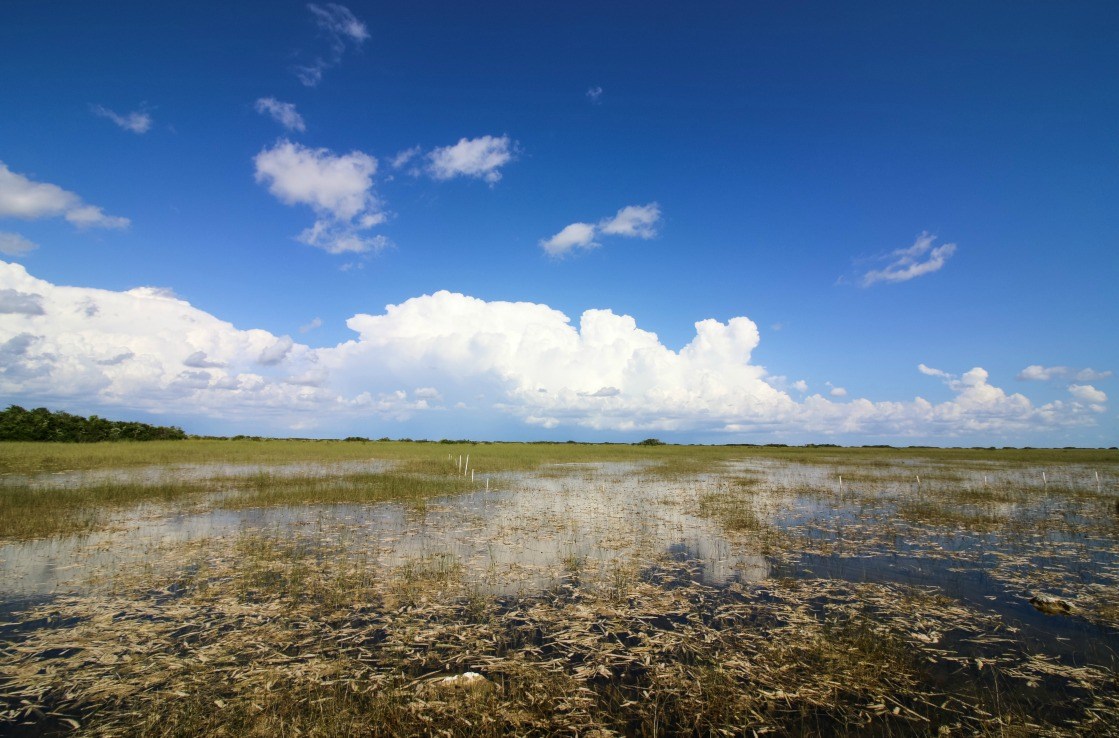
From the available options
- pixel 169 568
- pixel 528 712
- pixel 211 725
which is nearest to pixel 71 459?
pixel 169 568

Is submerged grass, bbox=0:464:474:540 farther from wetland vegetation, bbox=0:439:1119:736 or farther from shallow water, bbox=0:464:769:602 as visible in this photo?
shallow water, bbox=0:464:769:602

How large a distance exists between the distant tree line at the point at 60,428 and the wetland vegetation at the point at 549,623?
5983cm

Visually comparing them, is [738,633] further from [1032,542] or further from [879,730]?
[1032,542]

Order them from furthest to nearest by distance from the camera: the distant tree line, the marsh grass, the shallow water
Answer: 1. the distant tree line
2. the shallow water
3. the marsh grass

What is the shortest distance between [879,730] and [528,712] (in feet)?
13.8

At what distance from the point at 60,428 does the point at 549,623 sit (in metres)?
84.6

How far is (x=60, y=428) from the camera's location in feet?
211

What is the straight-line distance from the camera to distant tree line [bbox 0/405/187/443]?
61750mm

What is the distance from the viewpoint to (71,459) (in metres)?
37.9

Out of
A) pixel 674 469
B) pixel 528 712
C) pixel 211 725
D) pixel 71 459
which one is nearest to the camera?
pixel 211 725

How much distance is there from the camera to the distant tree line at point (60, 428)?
A: 61750 millimetres

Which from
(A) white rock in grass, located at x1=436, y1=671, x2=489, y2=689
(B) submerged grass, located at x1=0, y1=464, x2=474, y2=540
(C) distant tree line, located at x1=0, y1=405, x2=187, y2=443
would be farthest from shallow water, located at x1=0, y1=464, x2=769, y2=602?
(C) distant tree line, located at x1=0, y1=405, x2=187, y2=443

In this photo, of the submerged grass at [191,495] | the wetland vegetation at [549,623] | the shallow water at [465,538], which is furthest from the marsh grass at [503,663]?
the submerged grass at [191,495]

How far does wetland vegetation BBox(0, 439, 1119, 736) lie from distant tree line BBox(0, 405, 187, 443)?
2356 inches
